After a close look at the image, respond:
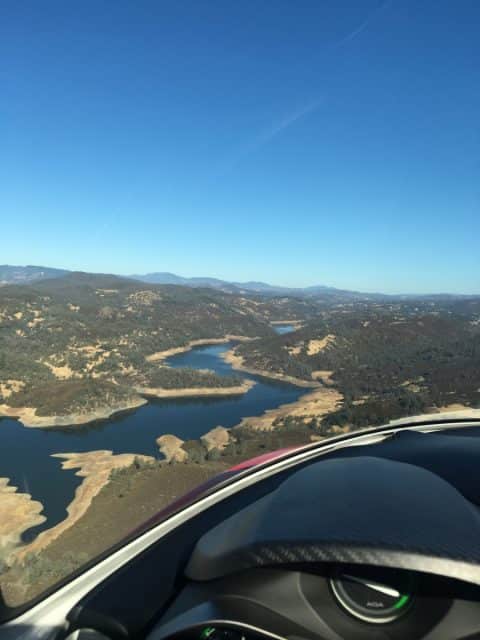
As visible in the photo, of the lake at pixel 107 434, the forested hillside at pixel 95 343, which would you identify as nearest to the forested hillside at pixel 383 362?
the lake at pixel 107 434

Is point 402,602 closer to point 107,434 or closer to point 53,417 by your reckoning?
point 107,434

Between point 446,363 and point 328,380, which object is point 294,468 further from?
point 446,363

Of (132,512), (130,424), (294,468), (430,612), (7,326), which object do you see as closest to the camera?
(430,612)

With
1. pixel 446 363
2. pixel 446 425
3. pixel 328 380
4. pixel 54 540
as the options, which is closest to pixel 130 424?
pixel 54 540

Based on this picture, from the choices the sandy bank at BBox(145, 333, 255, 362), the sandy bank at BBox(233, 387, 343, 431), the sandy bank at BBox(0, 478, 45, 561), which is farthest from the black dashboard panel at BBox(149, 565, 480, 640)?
the sandy bank at BBox(145, 333, 255, 362)

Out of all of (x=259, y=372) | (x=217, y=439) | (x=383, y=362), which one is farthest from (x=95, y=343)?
(x=383, y=362)
